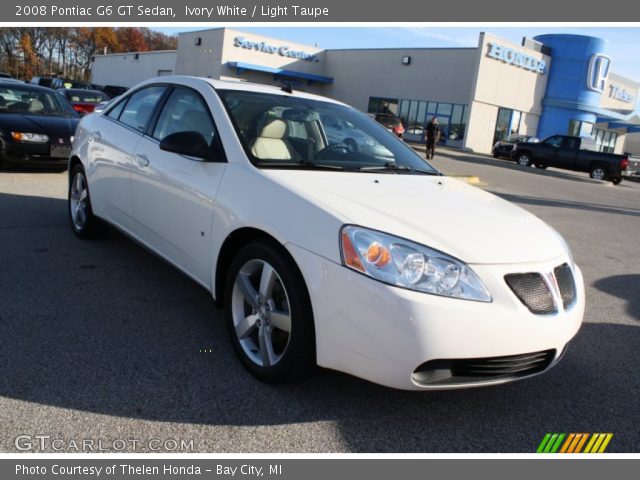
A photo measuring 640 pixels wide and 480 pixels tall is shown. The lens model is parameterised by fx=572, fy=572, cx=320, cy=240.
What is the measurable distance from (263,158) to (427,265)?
1.32 metres

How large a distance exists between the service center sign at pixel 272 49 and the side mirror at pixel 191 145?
132 feet

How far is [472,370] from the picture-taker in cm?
260

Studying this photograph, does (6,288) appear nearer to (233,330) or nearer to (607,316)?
(233,330)

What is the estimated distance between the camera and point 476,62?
35344mm

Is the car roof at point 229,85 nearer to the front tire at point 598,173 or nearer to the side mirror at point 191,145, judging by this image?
the side mirror at point 191,145

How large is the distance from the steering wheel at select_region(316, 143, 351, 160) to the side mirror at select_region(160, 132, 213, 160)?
74cm

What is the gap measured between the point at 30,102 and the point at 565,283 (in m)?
9.91

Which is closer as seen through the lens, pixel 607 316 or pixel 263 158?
pixel 263 158

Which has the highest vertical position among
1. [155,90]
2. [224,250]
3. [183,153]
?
[155,90]

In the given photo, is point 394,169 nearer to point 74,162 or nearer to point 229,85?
point 229,85

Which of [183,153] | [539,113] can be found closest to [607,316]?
A: [183,153]

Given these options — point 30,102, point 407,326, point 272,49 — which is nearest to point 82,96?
point 30,102

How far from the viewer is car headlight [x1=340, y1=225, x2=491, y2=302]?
98.9 inches
